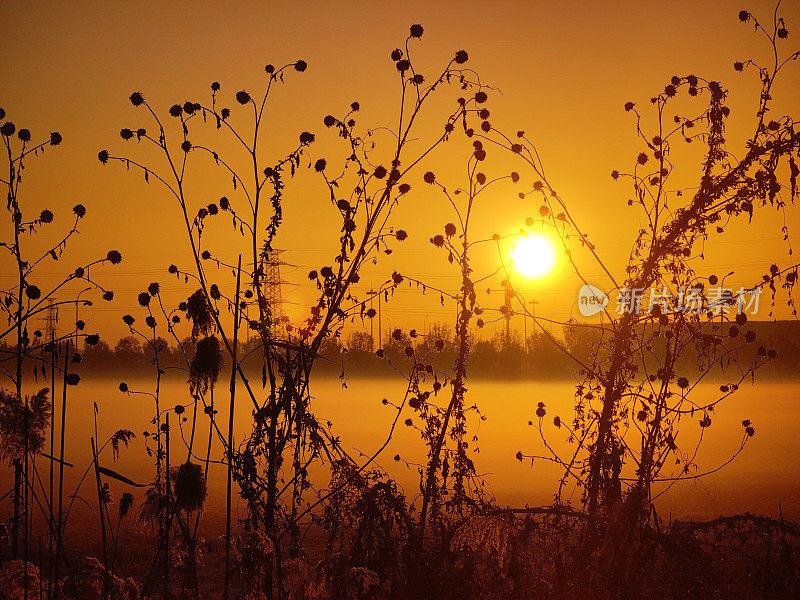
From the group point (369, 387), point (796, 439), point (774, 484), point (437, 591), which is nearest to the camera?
point (437, 591)

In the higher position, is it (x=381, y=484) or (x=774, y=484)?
(x=381, y=484)

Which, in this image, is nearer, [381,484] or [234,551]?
[234,551]

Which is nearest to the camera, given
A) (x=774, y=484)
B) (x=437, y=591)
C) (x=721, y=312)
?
(x=437, y=591)

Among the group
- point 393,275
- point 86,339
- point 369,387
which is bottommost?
point 369,387

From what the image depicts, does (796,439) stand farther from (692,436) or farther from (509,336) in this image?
(509,336)

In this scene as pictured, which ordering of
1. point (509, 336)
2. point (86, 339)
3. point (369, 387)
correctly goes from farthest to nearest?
1. point (369, 387)
2. point (509, 336)
3. point (86, 339)

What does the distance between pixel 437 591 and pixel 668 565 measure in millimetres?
1339

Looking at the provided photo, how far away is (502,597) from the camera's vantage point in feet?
13.7

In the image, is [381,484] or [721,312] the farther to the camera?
[721,312]

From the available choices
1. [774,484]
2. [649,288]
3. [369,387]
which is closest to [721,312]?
[649,288]

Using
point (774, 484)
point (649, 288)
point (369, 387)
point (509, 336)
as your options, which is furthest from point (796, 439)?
point (369, 387)

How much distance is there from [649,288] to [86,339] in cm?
340

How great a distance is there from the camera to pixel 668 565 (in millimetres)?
4379

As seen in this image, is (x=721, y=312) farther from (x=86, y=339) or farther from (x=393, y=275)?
(x=86, y=339)
